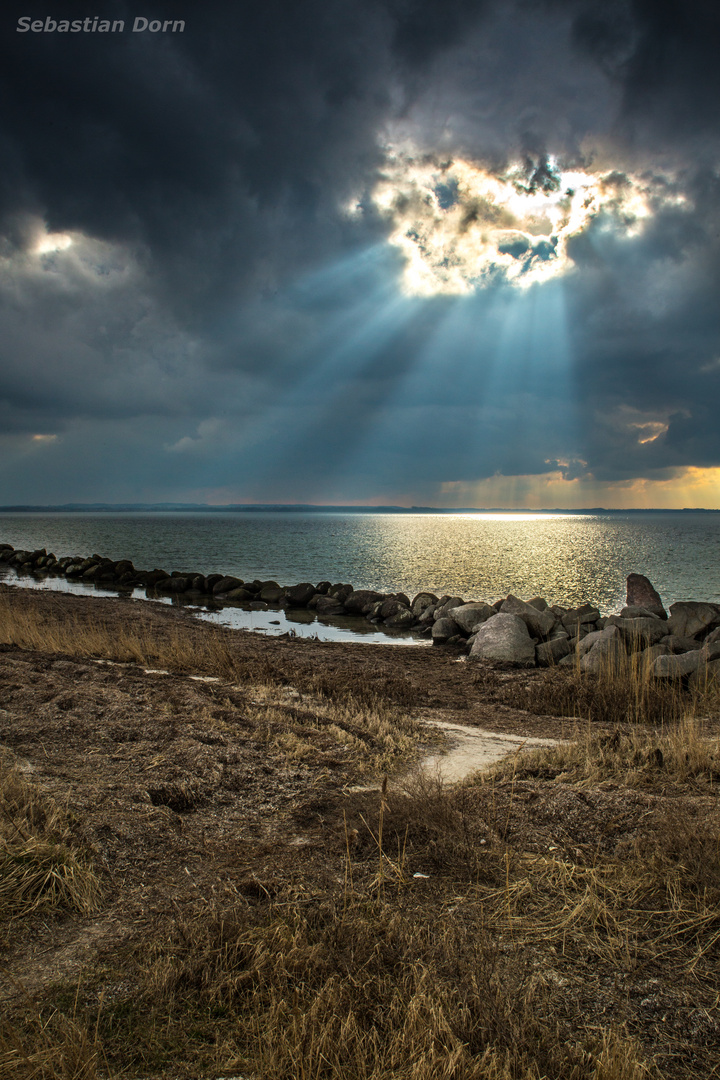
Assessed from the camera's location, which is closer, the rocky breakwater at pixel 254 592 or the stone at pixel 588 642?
the stone at pixel 588 642

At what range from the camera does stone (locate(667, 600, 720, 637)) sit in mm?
15156

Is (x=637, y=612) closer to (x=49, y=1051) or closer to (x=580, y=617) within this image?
(x=580, y=617)

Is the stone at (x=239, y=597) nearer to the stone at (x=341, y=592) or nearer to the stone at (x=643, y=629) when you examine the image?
the stone at (x=341, y=592)

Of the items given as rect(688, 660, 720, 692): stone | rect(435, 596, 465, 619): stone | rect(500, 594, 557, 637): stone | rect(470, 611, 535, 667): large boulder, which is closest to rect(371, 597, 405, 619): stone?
rect(435, 596, 465, 619): stone

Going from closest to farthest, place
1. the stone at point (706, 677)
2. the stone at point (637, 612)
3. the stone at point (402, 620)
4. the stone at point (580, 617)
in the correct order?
1. the stone at point (706, 677)
2. the stone at point (580, 617)
3. the stone at point (637, 612)
4. the stone at point (402, 620)

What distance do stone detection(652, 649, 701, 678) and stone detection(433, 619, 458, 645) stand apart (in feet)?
26.7

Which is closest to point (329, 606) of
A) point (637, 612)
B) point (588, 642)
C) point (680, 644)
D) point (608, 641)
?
point (637, 612)

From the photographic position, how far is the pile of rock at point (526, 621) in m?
12.5

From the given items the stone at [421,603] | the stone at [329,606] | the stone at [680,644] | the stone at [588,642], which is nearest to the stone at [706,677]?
the stone at [680,644]

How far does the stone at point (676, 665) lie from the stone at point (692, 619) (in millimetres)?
4401

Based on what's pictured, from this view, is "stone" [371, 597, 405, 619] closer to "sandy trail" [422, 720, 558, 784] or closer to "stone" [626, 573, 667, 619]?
"stone" [626, 573, 667, 619]

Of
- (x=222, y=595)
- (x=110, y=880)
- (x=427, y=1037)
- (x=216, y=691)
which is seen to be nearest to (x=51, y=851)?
(x=110, y=880)

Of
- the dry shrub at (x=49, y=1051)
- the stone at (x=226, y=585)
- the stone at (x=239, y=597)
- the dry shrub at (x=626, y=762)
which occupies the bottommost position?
the stone at (x=239, y=597)

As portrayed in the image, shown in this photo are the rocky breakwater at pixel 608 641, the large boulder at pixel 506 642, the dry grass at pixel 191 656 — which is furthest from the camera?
the large boulder at pixel 506 642
